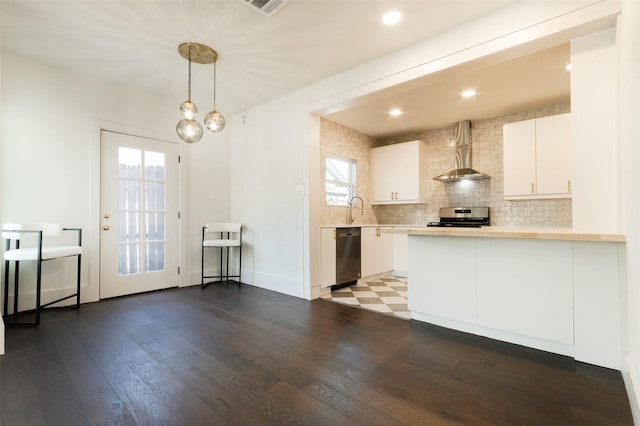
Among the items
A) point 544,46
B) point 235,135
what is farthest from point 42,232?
point 544,46

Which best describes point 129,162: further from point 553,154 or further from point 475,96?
point 553,154

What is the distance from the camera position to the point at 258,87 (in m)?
3.76

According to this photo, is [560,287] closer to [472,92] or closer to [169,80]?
[472,92]

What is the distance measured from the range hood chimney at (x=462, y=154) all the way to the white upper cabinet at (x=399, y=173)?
474 millimetres

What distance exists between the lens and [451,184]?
5.08 m

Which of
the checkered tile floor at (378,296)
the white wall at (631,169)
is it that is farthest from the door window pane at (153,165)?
the white wall at (631,169)

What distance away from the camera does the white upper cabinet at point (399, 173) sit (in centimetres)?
514

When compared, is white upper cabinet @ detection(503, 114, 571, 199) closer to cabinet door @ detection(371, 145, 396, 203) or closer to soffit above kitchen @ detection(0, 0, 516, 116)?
Result: cabinet door @ detection(371, 145, 396, 203)

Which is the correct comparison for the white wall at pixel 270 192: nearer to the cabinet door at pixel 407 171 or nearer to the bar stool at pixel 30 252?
the bar stool at pixel 30 252

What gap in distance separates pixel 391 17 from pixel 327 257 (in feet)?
9.11

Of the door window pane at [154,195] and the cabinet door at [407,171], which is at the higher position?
the cabinet door at [407,171]

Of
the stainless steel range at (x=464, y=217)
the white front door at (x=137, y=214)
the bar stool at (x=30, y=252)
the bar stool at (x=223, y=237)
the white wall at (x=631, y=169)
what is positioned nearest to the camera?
the white wall at (x=631, y=169)

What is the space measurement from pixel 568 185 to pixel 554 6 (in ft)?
8.09

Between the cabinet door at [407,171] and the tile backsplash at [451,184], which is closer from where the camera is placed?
the tile backsplash at [451,184]
